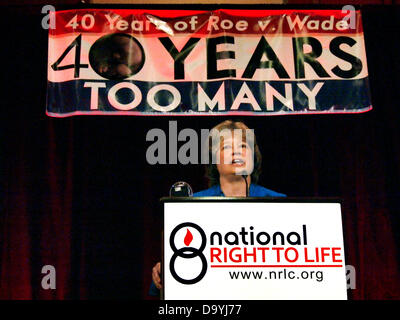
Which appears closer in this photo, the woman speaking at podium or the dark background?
the woman speaking at podium

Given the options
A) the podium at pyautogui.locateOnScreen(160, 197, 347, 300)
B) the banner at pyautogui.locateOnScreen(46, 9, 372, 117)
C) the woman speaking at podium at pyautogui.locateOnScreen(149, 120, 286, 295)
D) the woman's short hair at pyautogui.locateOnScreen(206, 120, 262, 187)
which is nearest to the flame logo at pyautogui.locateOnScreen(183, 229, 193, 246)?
the podium at pyautogui.locateOnScreen(160, 197, 347, 300)

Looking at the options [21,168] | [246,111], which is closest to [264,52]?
[246,111]

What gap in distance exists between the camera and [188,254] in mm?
1264

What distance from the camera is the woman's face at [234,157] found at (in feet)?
6.59

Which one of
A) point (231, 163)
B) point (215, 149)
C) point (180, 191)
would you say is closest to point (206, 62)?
point (215, 149)

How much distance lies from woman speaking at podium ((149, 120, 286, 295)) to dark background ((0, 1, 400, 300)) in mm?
733

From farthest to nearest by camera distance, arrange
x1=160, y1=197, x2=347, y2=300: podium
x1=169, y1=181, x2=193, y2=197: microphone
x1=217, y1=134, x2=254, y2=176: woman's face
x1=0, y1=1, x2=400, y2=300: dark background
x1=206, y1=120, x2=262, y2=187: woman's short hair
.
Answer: x1=0, y1=1, x2=400, y2=300: dark background
x1=206, y1=120, x2=262, y2=187: woman's short hair
x1=217, y1=134, x2=254, y2=176: woman's face
x1=169, y1=181, x2=193, y2=197: microphone
x1=160, y1=197, x2=347, y2=300: podium

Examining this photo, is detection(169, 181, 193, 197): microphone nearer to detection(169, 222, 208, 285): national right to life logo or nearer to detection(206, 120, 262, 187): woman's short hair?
detection(169, 222, 208, 285): national right to life logo

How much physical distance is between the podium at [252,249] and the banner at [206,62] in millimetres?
1611

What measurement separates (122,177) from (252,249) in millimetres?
1803

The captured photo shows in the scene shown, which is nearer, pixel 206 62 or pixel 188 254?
pixel 188 254

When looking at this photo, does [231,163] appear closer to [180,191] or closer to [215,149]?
[215,149]

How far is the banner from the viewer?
2885 millimetres
